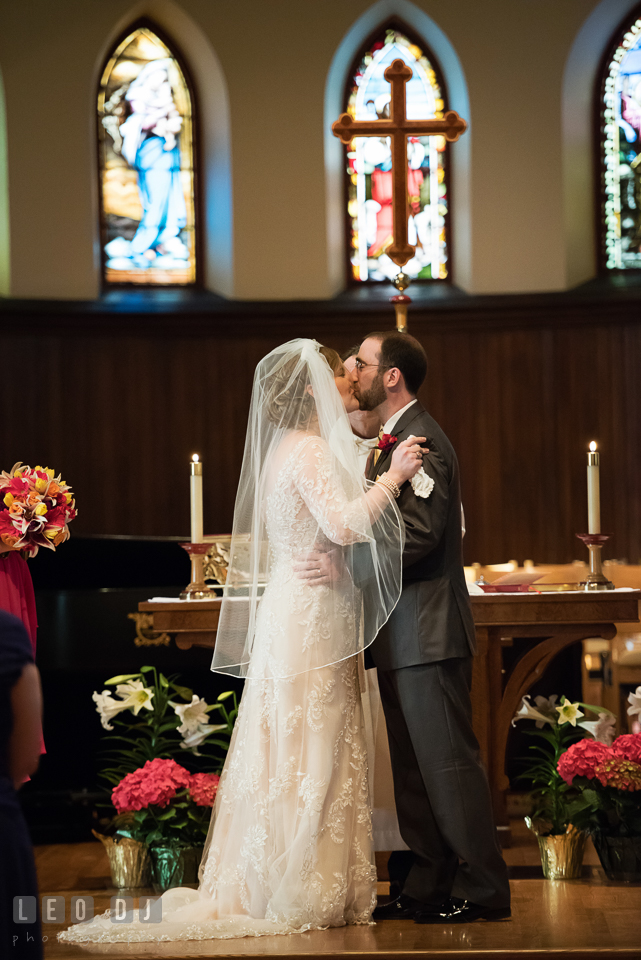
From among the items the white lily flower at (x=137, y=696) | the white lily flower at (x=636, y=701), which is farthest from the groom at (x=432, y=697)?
the white lily flower at (x=137, y=696)

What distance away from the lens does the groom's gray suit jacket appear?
357 cm

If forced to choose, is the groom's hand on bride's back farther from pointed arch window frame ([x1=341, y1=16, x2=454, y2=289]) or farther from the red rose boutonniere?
pointed arch window frame ([x1=341, y1=16, x2=454, y2=289])

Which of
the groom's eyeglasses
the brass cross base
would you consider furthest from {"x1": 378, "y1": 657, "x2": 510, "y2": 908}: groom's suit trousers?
the brass cross base

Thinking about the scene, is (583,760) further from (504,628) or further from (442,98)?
(442,98)

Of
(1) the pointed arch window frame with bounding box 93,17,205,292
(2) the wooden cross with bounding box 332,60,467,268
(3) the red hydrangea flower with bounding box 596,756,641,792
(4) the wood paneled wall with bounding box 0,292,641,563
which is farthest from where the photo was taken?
(1) the pointed arch window frame with bounding box 93,17,205,292

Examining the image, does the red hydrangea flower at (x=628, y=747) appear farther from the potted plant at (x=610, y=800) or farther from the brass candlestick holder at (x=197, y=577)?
the brass candlestick holder at (x=197, y=577)

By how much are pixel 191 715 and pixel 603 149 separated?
620 centimetres

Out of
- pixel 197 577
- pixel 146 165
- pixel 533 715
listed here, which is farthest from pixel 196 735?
pixel 146 165

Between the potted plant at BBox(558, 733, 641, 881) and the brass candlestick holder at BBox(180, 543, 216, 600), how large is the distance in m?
1.52

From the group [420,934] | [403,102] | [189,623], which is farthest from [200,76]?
[420,934]

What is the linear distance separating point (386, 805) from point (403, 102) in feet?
9.86

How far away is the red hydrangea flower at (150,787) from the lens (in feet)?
14.2

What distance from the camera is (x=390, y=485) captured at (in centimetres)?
358

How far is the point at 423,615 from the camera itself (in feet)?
11.8
